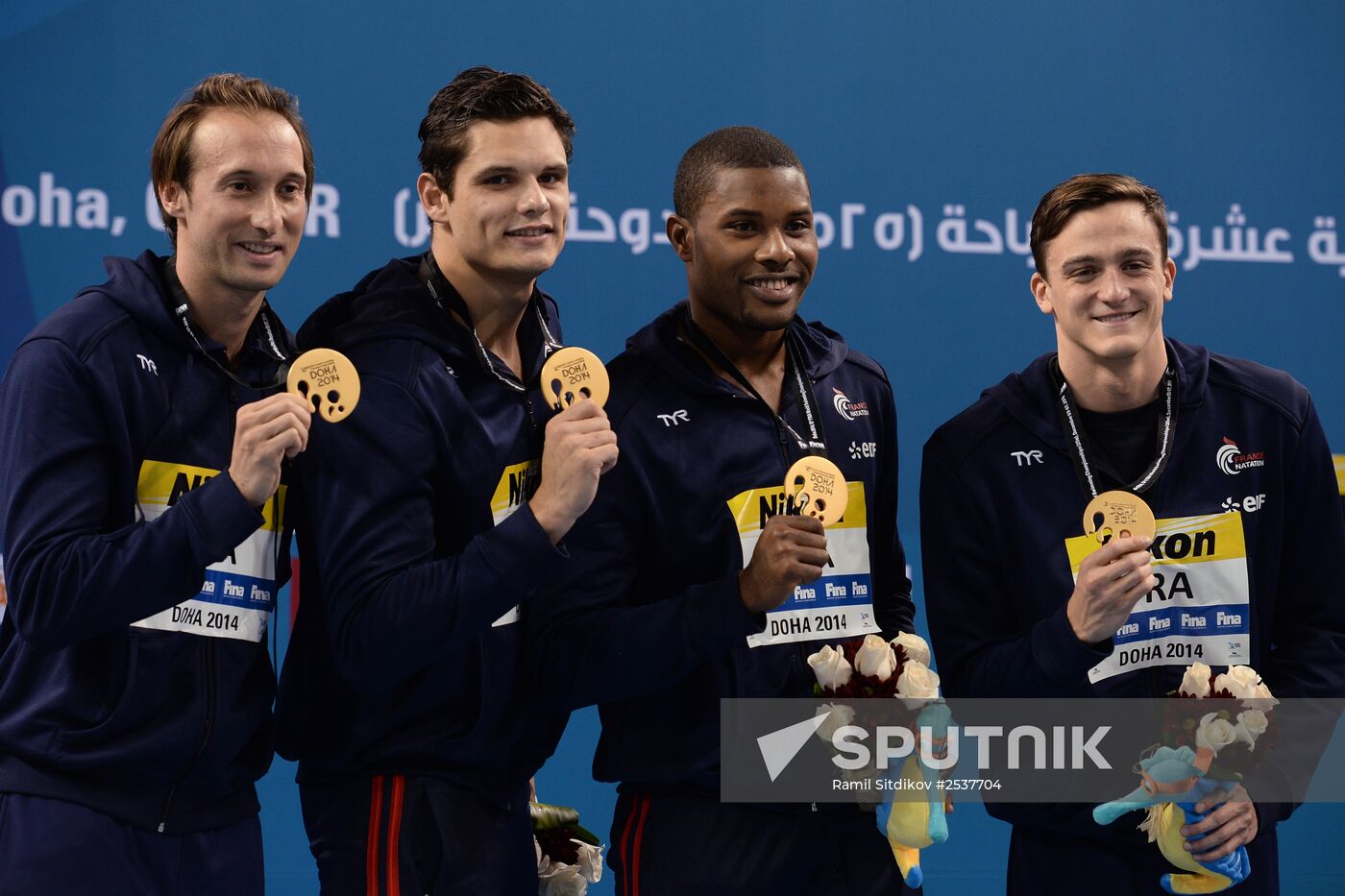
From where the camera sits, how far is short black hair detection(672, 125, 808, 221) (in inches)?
108

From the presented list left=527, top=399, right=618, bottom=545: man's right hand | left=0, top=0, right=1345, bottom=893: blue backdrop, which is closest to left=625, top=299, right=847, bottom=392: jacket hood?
left=527, top=399, right=618, bottom=545: man's right hand

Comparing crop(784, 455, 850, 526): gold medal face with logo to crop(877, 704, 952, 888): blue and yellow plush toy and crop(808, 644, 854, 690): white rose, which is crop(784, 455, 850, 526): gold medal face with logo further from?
crop(877, 704, 952, 888): blue and yellow plush toy

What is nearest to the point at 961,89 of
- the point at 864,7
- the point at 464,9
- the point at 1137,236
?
the point at 864,7

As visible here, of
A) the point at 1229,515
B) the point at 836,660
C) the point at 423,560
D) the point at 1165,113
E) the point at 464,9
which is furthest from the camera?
the point at 1165,113

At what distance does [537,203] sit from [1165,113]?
2943mm

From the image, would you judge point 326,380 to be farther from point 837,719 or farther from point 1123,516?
point 1123,516

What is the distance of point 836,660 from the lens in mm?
2484

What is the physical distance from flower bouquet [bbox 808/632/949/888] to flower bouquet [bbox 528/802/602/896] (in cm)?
54

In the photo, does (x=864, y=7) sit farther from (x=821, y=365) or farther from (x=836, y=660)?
(x=836, y=660)

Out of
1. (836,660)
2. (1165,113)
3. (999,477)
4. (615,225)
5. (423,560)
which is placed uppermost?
(1165,113)

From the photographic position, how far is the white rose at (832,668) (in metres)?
2.48

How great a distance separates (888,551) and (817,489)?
465mm

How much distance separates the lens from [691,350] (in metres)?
2.77

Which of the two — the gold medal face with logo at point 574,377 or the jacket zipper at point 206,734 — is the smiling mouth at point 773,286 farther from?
the jacket zipper at point 206,734
